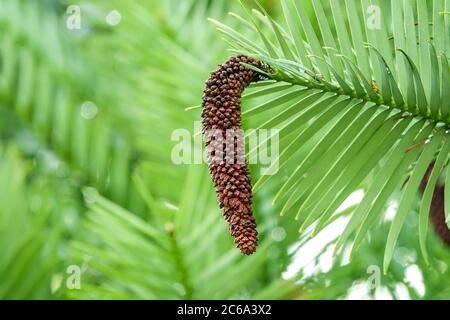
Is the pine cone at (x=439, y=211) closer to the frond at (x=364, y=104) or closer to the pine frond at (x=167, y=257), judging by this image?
the frond at (x=364, y=104)

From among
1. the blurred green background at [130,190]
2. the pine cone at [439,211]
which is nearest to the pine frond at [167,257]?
the blurred green background at [130,190]

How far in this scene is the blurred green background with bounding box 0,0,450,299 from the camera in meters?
0.60

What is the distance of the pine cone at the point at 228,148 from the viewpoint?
32 cm

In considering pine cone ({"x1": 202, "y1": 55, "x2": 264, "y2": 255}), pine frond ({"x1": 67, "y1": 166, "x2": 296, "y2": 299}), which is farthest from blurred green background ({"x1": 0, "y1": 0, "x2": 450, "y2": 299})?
pine cone ({"x1": 202, "y1": 55, "x2": 264, "y2": 255})

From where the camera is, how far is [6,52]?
39.5 inches

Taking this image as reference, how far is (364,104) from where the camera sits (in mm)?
348

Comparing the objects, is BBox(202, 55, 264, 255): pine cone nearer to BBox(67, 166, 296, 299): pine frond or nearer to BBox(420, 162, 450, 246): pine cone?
BBox(420, 162, 450, 246): pine cone

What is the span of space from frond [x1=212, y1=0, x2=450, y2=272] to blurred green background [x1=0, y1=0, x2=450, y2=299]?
0.20m

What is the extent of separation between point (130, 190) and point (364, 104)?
486 millimetres

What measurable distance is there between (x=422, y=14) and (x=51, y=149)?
2.15ft

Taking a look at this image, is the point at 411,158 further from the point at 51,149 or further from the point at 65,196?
the point at 51,149

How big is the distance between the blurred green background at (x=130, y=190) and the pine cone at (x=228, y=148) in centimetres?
24
